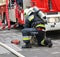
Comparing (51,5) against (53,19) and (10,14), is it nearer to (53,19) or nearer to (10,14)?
(53,19)

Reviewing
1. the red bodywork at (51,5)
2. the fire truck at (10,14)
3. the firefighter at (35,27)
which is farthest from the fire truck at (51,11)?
the fire truck at (10,14)

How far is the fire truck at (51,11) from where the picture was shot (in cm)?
1145

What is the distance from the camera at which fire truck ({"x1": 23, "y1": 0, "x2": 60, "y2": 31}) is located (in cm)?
1145

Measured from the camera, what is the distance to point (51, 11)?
11.6 m

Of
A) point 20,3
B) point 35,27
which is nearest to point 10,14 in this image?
point 20,3

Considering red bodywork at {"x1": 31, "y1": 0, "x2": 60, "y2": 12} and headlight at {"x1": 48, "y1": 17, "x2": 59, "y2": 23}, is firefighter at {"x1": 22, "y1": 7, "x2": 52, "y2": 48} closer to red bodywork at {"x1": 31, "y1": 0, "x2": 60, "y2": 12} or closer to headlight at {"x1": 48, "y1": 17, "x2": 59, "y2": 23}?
headlight at {"x1": 48, "y1": 17, "x2": 59, "y2": 23}

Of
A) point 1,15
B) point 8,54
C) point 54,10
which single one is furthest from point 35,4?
point 1,15

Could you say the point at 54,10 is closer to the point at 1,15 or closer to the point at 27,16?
the point at 27,16

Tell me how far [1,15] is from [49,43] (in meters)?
8.11

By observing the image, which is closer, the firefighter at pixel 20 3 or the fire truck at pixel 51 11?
the fire truck at pixel 51 11

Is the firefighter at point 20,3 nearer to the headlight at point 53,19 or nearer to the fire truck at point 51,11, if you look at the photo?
the fire truck at point 51,11

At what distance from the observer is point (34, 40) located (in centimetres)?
1030

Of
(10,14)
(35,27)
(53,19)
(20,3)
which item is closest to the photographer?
(35,27)

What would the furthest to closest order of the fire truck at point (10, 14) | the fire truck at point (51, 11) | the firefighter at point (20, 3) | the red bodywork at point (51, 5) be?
1. the fire truck at point (10, 14)
2. the firefighter at point (20, 3)
3. the red bodywork at point (51, 5)
4. the fire truck at point (51, 11)
